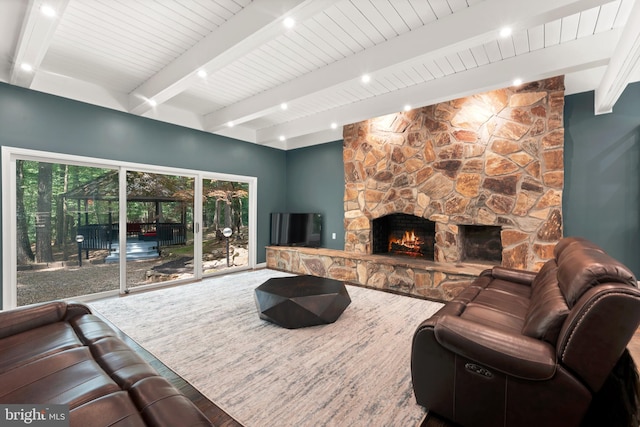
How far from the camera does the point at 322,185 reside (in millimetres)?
5895

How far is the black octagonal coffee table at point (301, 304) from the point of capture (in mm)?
2867

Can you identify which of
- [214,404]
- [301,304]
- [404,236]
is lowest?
[214,404]

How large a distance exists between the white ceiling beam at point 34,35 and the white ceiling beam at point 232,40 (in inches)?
39.6

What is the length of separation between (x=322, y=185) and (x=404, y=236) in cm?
195

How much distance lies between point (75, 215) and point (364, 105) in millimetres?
4393

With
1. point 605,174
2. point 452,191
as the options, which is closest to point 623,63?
point 605,174

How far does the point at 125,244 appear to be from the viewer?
13.9 feet

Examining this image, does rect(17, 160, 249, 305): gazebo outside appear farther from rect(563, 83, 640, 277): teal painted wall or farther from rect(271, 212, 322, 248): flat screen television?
rect(563, 83, 640, 277): teal painted wall

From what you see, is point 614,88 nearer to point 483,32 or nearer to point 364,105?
point 483,32

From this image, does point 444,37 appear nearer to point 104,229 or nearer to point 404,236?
point 404,236

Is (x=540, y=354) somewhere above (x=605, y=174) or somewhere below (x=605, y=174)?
below

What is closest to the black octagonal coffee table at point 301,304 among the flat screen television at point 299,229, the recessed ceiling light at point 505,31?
the flat screen television at point 299,229

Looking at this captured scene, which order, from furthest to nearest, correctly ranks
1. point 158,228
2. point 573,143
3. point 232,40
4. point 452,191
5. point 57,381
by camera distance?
point 158,228 → point 452,191 → point 573,143 → point 232,40 → point 57,381

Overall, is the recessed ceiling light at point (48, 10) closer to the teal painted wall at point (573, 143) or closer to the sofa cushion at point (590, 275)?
the teal painted wall at point (573, 143)
